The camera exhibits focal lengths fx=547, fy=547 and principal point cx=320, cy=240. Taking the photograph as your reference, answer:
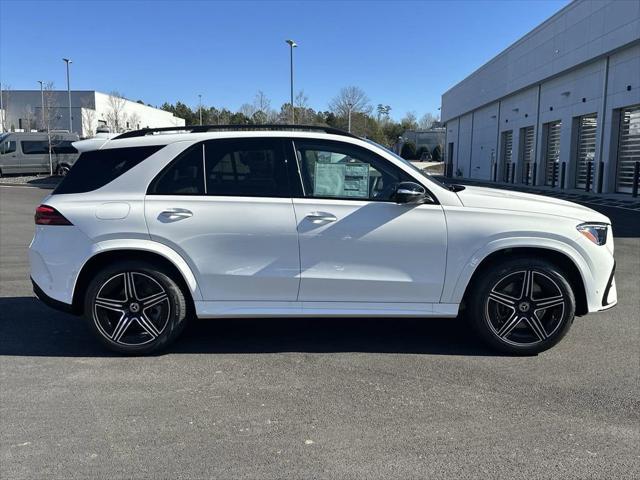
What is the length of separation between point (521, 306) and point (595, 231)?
0.88m

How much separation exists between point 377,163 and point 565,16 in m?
27.3

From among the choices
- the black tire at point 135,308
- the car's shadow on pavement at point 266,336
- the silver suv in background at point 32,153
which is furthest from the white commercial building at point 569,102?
the silver suv in background at point 32,153

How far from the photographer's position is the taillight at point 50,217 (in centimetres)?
446

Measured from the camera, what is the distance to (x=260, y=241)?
175 inches

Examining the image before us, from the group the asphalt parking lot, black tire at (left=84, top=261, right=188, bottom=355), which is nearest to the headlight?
the asphalt parking lot

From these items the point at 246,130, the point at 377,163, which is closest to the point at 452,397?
the point at 377,163

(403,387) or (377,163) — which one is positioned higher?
(377,163)

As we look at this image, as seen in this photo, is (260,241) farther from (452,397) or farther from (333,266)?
(452,397)

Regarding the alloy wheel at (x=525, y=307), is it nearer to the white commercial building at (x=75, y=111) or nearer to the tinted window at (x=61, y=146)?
the tinted window at (x=61, y=146)

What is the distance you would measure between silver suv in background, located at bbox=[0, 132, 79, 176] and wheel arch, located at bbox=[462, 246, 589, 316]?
29952 millimetres

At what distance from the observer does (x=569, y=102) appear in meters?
27.4

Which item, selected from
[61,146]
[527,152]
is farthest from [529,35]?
[61,146]

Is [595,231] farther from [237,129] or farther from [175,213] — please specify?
[175,213]

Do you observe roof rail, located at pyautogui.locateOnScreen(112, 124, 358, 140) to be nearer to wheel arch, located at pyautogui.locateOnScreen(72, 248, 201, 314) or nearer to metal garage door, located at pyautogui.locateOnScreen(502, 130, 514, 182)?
wheel arch, located at pyautogui.locateOnScreen(72, 248, 201, 314)
